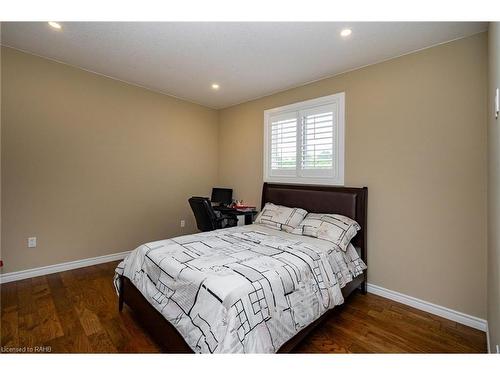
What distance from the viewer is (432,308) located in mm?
2273

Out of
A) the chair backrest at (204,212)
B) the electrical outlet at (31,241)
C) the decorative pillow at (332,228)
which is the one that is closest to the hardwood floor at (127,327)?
the electrical outlet at (31,241)

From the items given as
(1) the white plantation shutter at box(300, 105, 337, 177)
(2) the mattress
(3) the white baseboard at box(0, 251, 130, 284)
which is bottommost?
(3) the white baseboard at box(0, 251, 130, 284)

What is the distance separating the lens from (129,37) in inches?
90.3

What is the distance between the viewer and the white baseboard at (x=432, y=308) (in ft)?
6.69

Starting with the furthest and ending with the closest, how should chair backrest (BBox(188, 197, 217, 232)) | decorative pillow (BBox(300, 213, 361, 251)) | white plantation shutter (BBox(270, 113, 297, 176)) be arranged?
1. white plantation shutter (BBox(270, 113, 297, 176))
2. chair backrest (BBox(188, 197, 217, 232))
3. decorative pillow (BBox(300, 213, 361, 251))

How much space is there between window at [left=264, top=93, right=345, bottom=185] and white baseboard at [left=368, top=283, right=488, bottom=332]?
1326mm

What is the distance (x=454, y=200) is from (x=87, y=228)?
4304mm

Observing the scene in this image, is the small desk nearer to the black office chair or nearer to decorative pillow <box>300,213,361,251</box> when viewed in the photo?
the black office chair

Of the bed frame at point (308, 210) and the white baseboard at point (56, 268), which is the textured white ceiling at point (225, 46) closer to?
the bed frame at point (308, 210)

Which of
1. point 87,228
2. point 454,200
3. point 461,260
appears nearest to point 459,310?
point 461,260

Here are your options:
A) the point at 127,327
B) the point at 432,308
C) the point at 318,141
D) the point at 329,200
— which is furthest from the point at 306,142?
the point at 127,327

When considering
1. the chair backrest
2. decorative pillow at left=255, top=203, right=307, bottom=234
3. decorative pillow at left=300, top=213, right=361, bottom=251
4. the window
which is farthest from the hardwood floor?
the window

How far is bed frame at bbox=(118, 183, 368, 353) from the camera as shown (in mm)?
1592

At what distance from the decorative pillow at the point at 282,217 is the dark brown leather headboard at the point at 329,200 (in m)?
0.17
